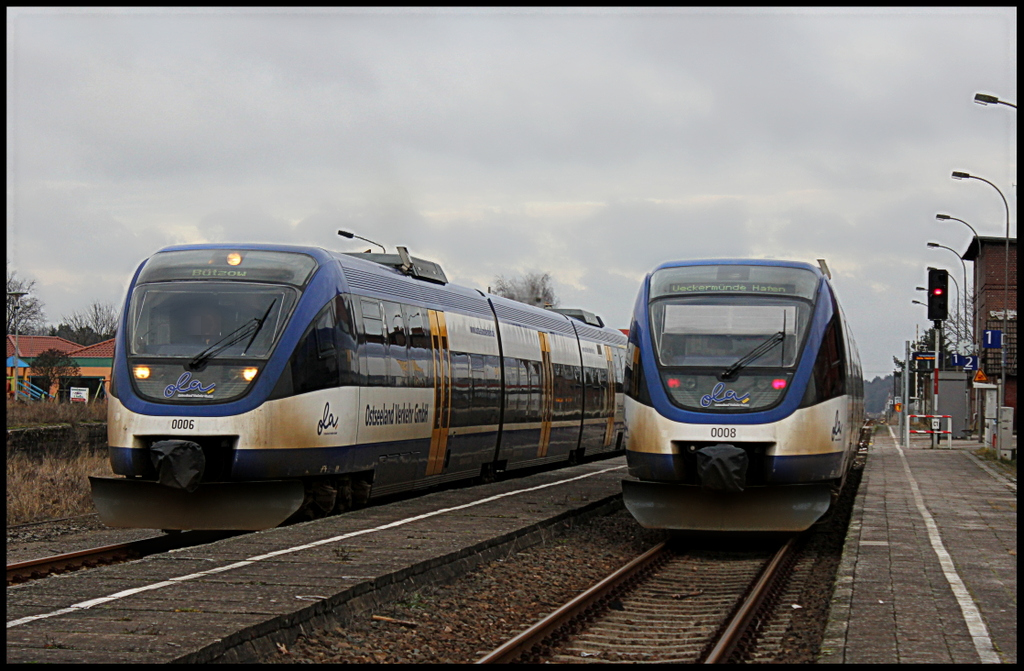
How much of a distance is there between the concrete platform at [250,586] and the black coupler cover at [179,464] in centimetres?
115

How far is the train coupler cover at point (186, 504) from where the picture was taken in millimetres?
13367

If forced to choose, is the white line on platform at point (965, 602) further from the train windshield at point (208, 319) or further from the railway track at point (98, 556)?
the railway track at point (98, 556)

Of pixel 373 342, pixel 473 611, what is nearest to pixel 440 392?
pixel 373 342

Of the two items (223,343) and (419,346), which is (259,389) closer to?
(223,343)

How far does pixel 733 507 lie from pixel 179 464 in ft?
19.2

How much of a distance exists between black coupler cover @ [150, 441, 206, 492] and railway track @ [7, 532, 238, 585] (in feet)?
3.63

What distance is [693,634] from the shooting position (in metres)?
9.53

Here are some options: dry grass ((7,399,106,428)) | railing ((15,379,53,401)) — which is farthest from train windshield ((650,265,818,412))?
railing ((15,379,53,401))

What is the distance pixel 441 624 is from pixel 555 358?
52.9 feet

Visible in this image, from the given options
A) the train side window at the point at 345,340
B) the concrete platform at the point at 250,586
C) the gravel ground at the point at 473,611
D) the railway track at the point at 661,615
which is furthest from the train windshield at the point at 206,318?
the railway track at the point at 661,615

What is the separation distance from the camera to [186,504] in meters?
13.4

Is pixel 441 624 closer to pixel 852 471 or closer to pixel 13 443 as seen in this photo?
pixel 852 471

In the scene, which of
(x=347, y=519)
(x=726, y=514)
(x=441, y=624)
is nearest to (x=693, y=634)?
(x=441, y=624)

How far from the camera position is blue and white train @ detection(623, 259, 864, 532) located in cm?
1290
